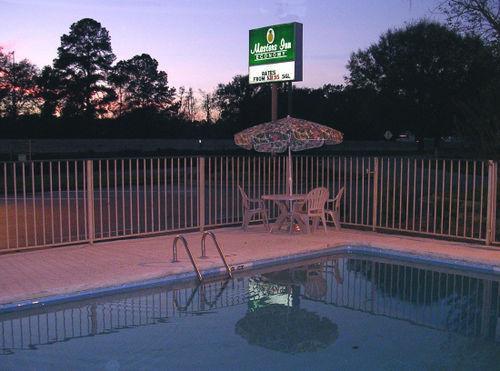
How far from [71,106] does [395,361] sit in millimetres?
54991

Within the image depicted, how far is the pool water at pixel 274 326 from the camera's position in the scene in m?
5.66

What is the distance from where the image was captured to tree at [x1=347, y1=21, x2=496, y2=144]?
44000 millimetres

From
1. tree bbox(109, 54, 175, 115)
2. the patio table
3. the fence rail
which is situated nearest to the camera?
the fence rail

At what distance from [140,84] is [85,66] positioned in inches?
232

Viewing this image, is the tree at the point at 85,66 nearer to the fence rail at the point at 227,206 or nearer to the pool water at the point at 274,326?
the fence rail at the point at 227,206

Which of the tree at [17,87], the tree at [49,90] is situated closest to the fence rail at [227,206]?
the tree at [17,87]

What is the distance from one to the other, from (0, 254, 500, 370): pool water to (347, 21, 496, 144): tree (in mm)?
35834

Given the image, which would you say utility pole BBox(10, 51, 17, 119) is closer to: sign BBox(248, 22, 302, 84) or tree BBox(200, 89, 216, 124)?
tree BBox(200, 89, 216, 124)

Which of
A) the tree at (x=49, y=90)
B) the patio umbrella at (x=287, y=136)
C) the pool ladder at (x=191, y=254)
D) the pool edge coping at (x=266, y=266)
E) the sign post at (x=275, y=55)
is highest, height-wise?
the tree at (x=49, y=90)

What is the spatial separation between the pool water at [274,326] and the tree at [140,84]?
5470cm

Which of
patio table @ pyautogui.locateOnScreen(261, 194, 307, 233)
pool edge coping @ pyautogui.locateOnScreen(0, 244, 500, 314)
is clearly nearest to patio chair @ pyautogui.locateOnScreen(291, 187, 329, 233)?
patio table @ pyautogui.locateOnScreen(261, 194, 307, 233)

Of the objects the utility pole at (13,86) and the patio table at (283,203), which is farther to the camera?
the utility pole at (13,86)

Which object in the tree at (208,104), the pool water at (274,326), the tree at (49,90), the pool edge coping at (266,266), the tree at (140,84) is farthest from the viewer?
the tree at (208,104)

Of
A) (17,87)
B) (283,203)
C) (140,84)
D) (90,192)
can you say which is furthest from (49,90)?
(90,192)
